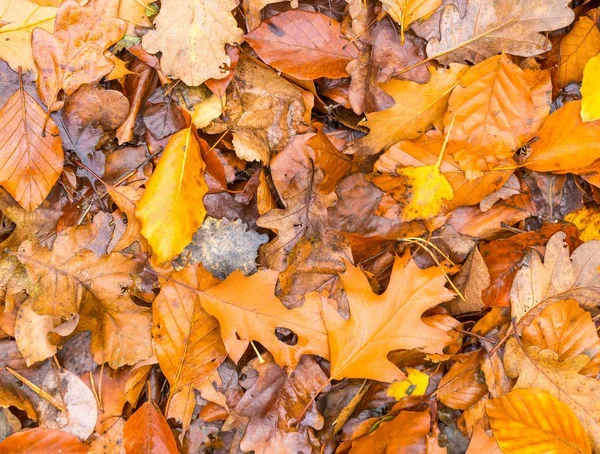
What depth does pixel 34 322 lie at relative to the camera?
1.81 metres

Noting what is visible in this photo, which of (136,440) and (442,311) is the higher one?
(442,311)

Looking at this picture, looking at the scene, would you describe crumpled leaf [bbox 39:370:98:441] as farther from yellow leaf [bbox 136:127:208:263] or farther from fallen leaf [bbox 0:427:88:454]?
yellow leaf [bbox 136:127:208:263]

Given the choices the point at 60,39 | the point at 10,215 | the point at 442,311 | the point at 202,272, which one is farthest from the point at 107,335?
the point at 442,311

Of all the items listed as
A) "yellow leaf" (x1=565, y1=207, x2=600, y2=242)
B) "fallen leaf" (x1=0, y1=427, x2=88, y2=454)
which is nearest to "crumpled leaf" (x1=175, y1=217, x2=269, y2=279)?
"fallen leaf" (x1=0, y1=427, x2=88, y2=454)

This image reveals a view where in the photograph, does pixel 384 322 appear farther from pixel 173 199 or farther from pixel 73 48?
pixel 73 48

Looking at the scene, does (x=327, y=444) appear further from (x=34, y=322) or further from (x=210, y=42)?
(x=210, y=42)

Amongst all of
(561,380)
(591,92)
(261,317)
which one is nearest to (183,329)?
(261,317)

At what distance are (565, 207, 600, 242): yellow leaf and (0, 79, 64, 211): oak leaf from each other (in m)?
1.75

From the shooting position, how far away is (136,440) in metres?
1.75

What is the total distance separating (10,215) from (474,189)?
1.58 m

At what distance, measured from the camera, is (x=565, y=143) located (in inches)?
67.8

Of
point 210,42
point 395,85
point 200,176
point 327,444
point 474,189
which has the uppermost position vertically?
point 210,42

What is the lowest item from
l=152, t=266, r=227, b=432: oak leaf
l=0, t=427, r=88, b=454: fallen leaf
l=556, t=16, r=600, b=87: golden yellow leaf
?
l=0, t=427, r=88, b=454: fallen leaf

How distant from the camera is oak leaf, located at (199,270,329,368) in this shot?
67.4 inches
